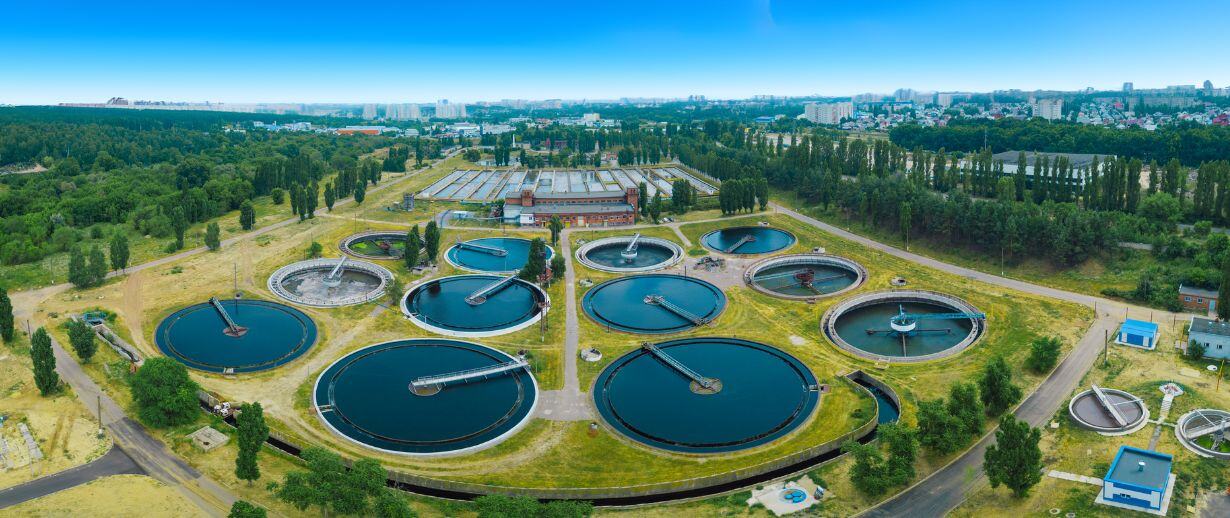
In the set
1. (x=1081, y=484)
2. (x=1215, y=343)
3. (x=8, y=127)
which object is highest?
(x=8, y=127)

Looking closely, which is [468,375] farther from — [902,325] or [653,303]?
[902,325]

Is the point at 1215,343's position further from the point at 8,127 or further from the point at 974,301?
the point at 8,127

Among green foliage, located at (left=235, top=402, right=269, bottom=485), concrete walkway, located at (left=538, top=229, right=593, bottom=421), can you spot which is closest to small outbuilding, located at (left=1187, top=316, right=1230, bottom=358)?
concrete walkway, located at (left=538, top=229, right=593, bottom=421)

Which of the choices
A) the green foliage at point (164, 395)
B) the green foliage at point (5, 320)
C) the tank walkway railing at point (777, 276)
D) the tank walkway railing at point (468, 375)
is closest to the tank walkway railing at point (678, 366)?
the tank walkway railing at point (468, 375)

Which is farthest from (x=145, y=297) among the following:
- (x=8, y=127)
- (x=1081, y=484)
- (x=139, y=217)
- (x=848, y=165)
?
(x=8, y=127)

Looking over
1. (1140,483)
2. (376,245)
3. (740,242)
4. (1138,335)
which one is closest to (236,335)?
(376,245)

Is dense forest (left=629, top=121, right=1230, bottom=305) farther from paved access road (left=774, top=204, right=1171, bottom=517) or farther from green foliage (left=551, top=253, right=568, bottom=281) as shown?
green foliage (left=551, top=253, right=568, bottom=281)

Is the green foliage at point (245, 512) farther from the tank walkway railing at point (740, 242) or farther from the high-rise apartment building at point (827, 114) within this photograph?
the high-rise apartment building at point (827, 114)
